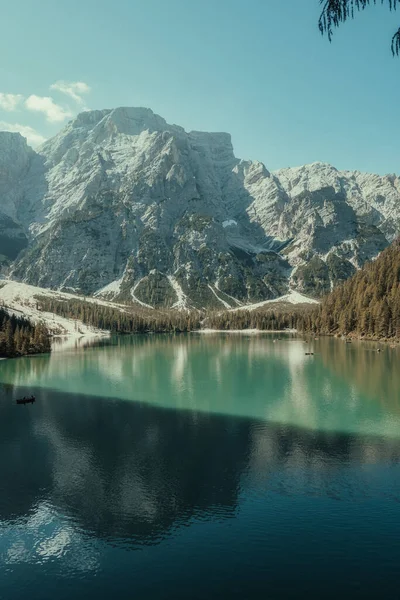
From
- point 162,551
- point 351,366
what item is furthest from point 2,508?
point 351,366

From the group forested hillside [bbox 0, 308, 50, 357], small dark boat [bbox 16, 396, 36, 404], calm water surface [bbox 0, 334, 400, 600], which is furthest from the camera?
forested hillside [bbox 0, 308, 50, 357]

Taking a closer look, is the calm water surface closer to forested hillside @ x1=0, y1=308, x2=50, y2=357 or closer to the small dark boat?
the small dark boat

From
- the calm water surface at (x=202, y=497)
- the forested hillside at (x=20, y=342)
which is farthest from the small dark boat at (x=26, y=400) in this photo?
the forested hillside at (x=20, y=342)

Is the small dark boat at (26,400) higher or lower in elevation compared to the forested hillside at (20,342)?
lower

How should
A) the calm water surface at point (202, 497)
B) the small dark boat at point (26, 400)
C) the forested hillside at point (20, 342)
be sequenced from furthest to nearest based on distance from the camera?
the forested hillside at point (20, 342)
the small dark boat at point (26, 400)
the calm water surface at point (202, 497)

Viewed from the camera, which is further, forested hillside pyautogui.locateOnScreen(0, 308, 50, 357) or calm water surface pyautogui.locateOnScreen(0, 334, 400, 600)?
forested hillside pyautogui.locateOnScreen(0, 308, 50, 357)

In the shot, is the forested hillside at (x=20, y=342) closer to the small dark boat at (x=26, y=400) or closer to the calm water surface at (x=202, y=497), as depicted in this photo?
the calm water surface at (x=202, y=497)

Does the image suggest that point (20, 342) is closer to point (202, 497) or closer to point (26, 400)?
point (26, 400)

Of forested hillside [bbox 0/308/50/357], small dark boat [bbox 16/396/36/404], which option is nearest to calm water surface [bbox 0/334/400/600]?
small dark boat [bbox 16/396/36/404]

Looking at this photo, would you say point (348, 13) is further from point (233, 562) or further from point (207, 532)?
point (207, 532)
